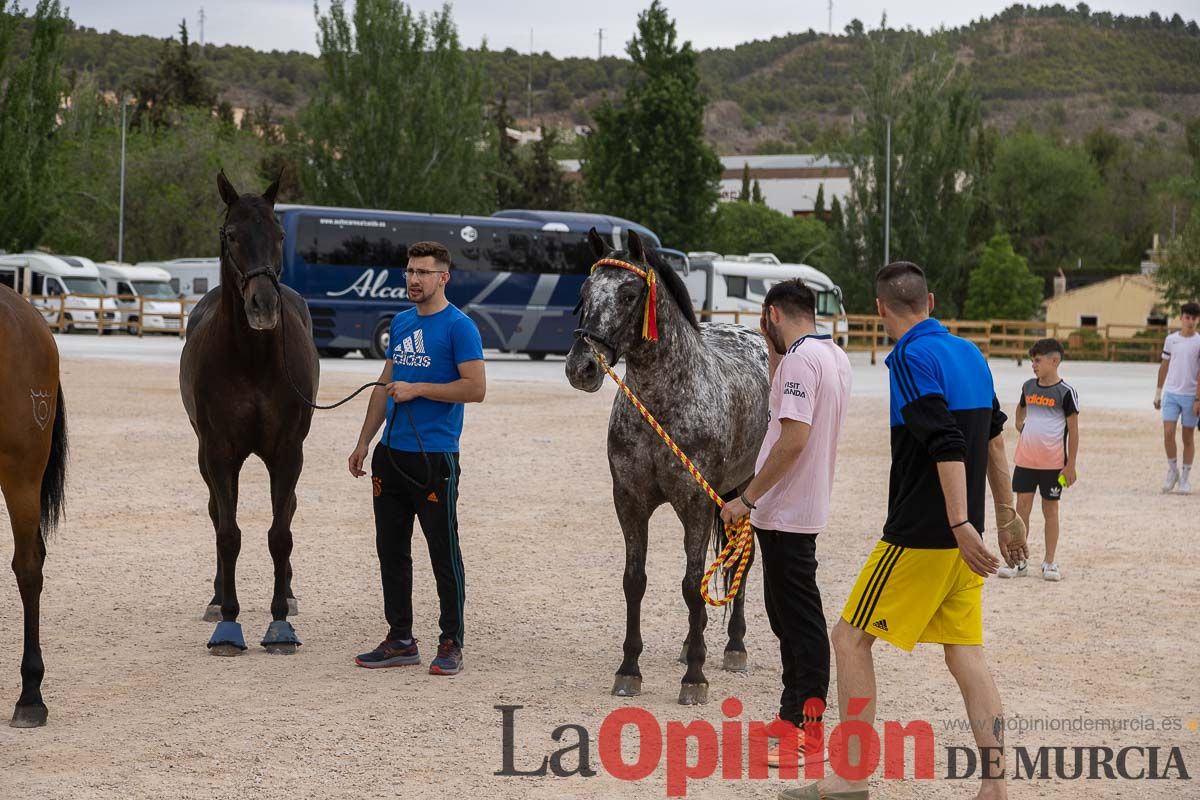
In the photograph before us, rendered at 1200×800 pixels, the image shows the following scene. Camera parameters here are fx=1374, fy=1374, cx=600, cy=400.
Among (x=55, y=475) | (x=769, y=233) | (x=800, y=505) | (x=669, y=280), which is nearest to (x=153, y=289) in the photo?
(x=55, y=475)

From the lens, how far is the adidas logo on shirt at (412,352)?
652 cm

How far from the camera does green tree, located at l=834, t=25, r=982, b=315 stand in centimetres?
5641

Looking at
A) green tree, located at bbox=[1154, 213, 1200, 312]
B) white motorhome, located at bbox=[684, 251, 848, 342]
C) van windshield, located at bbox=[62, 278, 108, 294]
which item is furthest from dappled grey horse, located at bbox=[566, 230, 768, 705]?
green tree, located at bbox=[1154, 213, 1200, 312]

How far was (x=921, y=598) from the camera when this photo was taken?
4.40m

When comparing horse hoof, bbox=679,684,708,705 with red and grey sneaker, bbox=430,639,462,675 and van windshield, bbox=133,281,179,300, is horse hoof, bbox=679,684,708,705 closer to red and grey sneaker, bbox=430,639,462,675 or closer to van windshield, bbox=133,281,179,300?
red and grey sneaker, bbox=430,639,462,675

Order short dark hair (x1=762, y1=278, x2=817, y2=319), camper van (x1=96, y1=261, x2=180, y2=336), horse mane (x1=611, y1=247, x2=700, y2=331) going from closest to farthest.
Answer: short dark hair (x1=762, y1=278, x2=817, y2=319) < horse mane (x1=611, y1=247, x2=700, y2=331) < camper van (x1=96, y1=261, x2=180, y2=336)

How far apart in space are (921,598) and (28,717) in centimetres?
349

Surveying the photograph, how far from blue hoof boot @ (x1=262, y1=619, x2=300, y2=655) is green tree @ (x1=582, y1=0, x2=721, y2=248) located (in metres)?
48.1

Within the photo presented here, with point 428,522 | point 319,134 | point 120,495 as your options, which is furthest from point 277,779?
point 319,134

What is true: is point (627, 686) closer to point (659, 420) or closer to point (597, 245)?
point (659, 420)

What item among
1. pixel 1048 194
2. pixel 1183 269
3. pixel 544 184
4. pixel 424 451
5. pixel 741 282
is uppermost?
pixel 1048 194

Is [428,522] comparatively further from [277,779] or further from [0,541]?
[0,541]

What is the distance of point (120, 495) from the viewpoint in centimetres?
1170

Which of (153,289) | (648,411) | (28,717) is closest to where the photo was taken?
(28,717)
